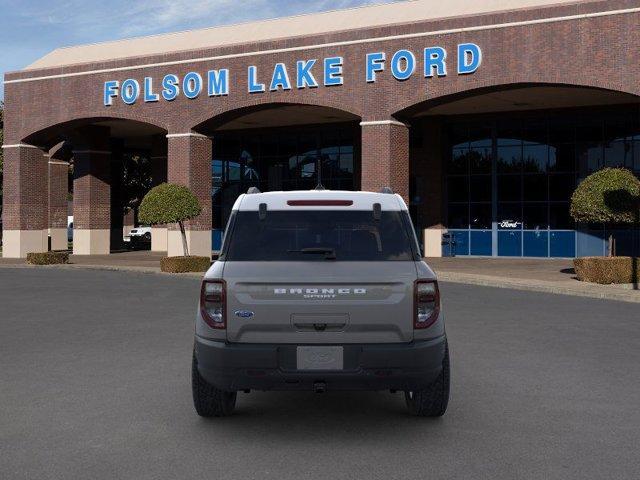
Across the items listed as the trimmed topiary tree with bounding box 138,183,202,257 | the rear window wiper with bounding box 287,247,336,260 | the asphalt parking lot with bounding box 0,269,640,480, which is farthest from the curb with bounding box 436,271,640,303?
the rear window wiper with bounding box 287,247,336,260

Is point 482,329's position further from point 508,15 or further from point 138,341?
point 508,15

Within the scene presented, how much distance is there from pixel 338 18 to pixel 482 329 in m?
24.7

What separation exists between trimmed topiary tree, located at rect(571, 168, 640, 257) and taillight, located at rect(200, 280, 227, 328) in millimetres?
18717

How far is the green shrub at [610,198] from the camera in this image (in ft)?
74.7

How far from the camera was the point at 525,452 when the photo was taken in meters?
5.98

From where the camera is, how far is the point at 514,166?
122 feet

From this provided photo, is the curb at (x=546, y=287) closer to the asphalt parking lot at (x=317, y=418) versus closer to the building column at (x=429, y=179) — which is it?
the asphalt parking lot at (x=317, y=418)

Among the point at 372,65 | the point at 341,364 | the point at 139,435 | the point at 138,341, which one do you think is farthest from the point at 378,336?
the point at 372,65

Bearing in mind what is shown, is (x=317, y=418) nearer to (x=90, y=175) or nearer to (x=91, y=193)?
A: (x=91, y=193)

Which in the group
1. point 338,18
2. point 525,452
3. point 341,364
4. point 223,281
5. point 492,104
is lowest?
point 525,452

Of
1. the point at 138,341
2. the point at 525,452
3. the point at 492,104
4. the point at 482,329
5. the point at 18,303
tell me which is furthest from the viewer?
the point at 492,104

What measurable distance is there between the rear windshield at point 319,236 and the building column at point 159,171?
40041 mm

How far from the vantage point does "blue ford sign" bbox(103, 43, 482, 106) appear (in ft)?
95.0

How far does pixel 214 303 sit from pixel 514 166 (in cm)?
3250
